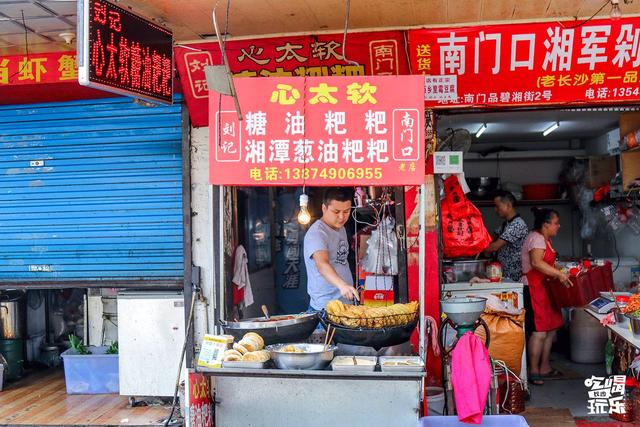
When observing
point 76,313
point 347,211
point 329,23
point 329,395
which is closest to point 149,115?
point 329,23

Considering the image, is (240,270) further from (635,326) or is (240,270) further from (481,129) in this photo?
(481,129)

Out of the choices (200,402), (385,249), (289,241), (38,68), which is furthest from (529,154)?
(200,402)

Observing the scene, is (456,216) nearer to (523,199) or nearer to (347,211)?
(347,211)

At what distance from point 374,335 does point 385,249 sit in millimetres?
1954

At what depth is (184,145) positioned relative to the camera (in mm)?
6742

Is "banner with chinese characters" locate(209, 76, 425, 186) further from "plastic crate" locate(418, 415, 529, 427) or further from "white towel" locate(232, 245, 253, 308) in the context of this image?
"white towel" locate(232, 245, 253, 308)

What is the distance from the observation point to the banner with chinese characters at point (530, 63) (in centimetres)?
589

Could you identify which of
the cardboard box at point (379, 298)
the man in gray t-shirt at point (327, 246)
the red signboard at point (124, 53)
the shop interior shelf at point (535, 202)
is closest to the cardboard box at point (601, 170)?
the shop interior shelf at point (535, 202)

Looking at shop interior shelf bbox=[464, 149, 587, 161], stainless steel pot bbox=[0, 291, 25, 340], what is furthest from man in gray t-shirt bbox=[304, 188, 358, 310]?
shop interior shelf bbox=[464, 149, 587, 161]

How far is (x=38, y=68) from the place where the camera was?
263 inches

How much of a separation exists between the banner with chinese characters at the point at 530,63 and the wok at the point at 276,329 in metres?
2.60

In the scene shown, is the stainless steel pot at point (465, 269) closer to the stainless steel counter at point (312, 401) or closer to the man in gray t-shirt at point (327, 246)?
the man in gray t-shirt at point (327, 246)

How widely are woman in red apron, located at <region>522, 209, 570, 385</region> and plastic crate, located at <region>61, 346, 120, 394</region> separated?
15.9 ft

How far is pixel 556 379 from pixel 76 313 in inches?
249
